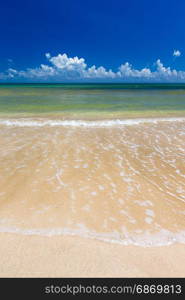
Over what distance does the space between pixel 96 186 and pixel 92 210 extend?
103 centimetres

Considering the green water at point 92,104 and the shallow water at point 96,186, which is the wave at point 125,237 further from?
the green water at point 92,104

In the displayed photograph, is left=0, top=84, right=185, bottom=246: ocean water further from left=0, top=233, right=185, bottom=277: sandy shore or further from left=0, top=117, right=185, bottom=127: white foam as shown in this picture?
left=0, top=117, right=185, bottom=127: white foam

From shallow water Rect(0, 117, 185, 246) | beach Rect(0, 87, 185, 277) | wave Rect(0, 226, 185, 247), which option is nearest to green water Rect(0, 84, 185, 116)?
shallow water Rect(0, 117, 185, 246)

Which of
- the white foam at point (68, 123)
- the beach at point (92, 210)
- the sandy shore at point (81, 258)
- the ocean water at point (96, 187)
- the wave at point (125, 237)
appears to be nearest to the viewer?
the sandy shore at point (81, 258)

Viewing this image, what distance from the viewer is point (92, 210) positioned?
3814 mm

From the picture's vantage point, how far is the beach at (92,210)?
2613 mm

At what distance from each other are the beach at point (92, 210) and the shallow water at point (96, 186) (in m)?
0.02

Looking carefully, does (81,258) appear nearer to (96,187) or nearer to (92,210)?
(92,210)

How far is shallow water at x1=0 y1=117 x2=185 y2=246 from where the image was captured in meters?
3.32

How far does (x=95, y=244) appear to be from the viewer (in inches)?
116

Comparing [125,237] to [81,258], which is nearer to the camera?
[81,258]

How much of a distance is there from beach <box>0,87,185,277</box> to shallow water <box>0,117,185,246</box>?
20 millimetres

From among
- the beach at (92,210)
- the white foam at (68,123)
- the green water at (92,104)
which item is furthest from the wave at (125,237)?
the green water at (92,104)

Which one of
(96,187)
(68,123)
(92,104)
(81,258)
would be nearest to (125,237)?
Result: (81,258)
